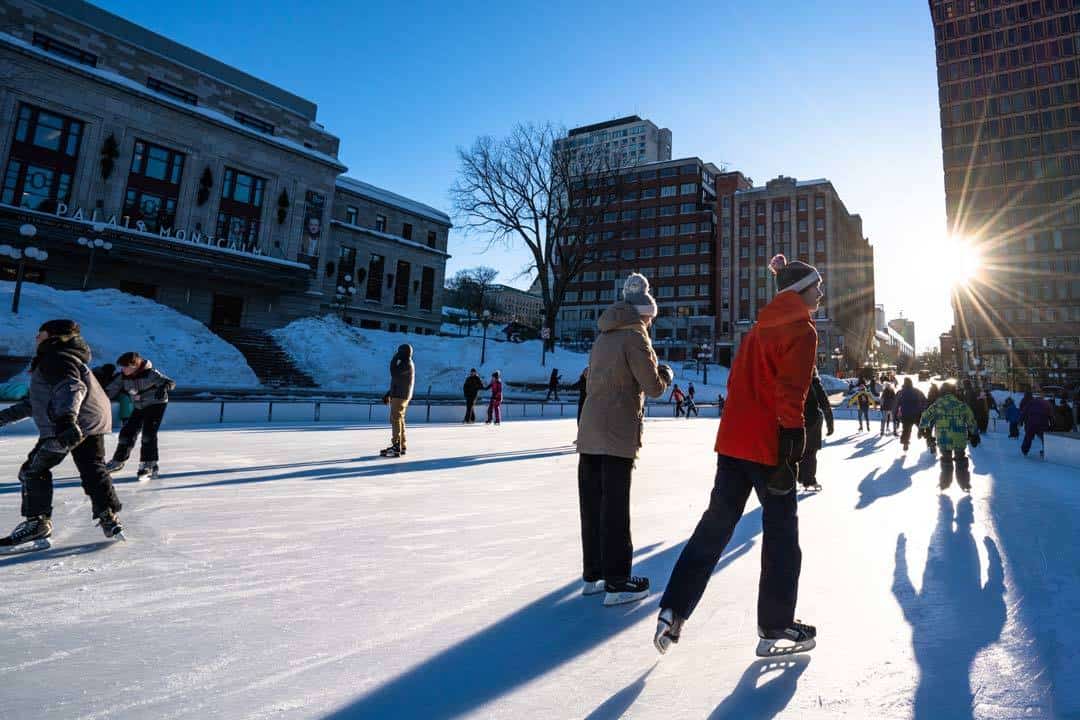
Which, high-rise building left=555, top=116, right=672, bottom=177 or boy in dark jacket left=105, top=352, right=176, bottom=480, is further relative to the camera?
high-rise building left=555, top=116, right=672, bottom=177

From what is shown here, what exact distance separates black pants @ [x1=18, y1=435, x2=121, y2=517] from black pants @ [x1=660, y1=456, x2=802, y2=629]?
3802 mm

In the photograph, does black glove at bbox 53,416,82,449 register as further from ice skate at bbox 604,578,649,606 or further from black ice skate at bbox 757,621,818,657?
black ice skate at bbox 757,621,818,657

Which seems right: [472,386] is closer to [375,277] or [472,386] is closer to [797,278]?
[797,278]

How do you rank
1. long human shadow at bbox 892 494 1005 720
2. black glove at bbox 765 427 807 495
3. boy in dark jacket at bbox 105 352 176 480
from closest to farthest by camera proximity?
long human shadow at bbox 892 494 1005 720 < black glove at bbox 765 427 807 495 < boy in dark jacket at bbox 105 352 176 480

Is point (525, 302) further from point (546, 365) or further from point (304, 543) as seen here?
point (304, 543)

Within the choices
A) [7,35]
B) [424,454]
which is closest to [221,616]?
[424,454]

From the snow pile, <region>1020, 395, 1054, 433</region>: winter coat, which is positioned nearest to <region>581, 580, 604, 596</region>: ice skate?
<region>1020, 395, 1054, 433</region>: winter coat

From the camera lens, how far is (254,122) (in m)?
35.9

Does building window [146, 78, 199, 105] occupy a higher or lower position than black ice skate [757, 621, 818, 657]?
higher

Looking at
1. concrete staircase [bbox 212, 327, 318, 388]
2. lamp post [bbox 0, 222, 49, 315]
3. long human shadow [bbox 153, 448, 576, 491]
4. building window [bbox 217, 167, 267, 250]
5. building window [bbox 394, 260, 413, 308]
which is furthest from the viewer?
building window [bbox 394, 260, 413, 308]

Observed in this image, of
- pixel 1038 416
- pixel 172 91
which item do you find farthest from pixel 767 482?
pixel 172 91

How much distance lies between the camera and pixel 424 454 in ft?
29.9

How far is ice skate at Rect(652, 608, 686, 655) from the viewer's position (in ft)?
7.26

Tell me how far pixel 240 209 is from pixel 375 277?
11685 mm
